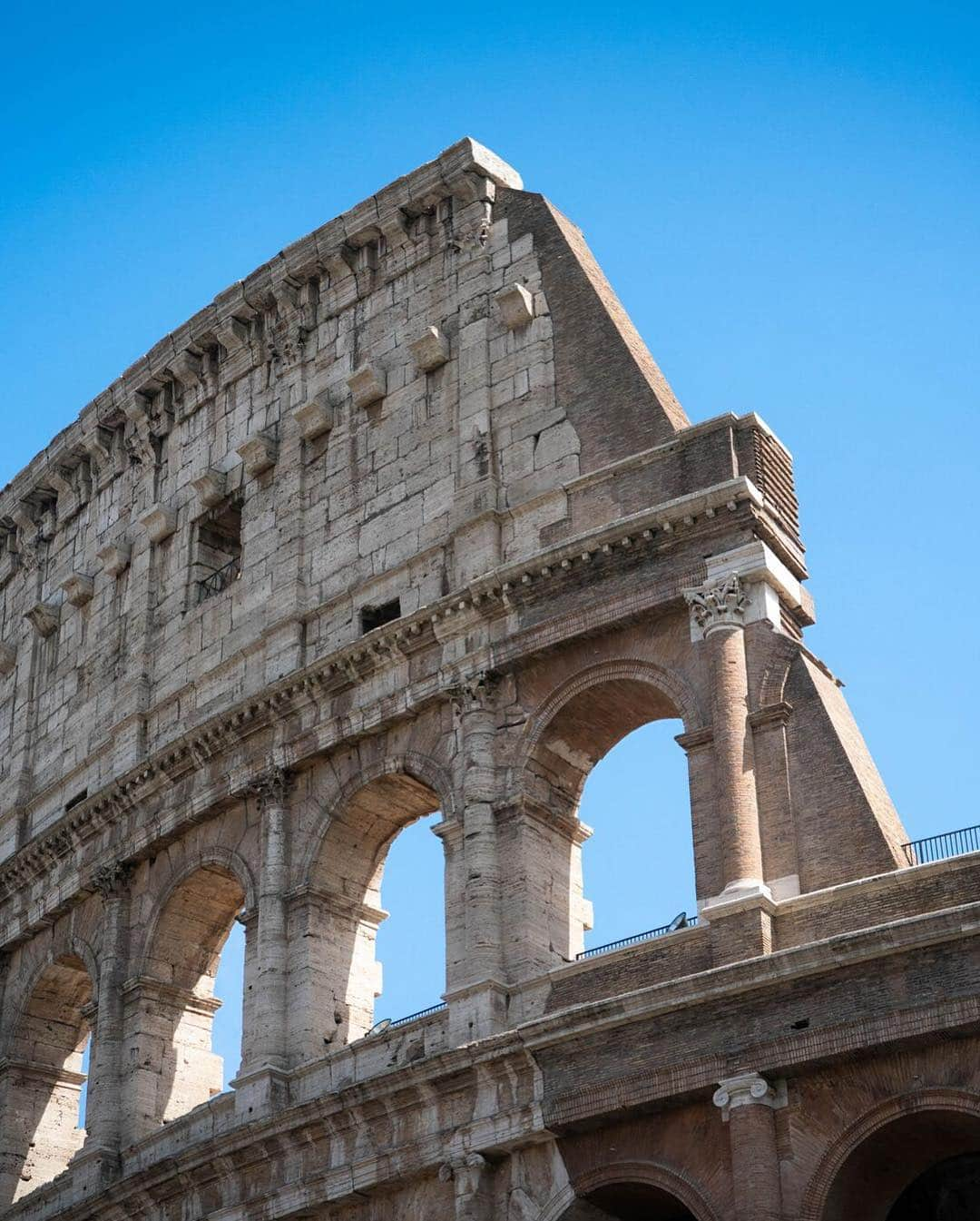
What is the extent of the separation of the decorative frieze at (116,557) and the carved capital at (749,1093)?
1407 cm

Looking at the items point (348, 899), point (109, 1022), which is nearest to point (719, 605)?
point (348, 899)

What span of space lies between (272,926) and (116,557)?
7.95 metres

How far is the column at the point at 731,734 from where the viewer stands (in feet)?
70.5

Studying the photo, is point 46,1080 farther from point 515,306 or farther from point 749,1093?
point 749,1093

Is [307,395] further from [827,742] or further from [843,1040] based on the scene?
[843,1040]

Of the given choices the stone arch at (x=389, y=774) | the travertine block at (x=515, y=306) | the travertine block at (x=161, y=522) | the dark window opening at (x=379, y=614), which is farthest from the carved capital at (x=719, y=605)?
the travertine block at (x=161, y=522)

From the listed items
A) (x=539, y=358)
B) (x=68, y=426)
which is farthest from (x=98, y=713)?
(x=539, y=358)

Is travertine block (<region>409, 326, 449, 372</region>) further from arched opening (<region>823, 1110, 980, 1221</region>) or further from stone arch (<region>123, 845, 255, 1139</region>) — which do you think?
arched opening (<region>823, 1110, 980, 1221</region>)

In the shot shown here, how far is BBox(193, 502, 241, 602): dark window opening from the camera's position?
97.9 feet

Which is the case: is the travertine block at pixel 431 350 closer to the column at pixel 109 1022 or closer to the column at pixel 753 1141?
the column at pixel 109 1022

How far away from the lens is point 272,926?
25188mm

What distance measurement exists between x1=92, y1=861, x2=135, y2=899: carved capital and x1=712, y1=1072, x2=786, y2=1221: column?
9.99 metres

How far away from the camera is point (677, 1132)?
2080cm

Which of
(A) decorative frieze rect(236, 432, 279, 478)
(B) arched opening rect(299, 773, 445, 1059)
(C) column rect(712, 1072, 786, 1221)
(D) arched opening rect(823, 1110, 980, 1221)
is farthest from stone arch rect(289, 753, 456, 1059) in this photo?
(D) arched opening rect(823, 1110, 980, 1221)
